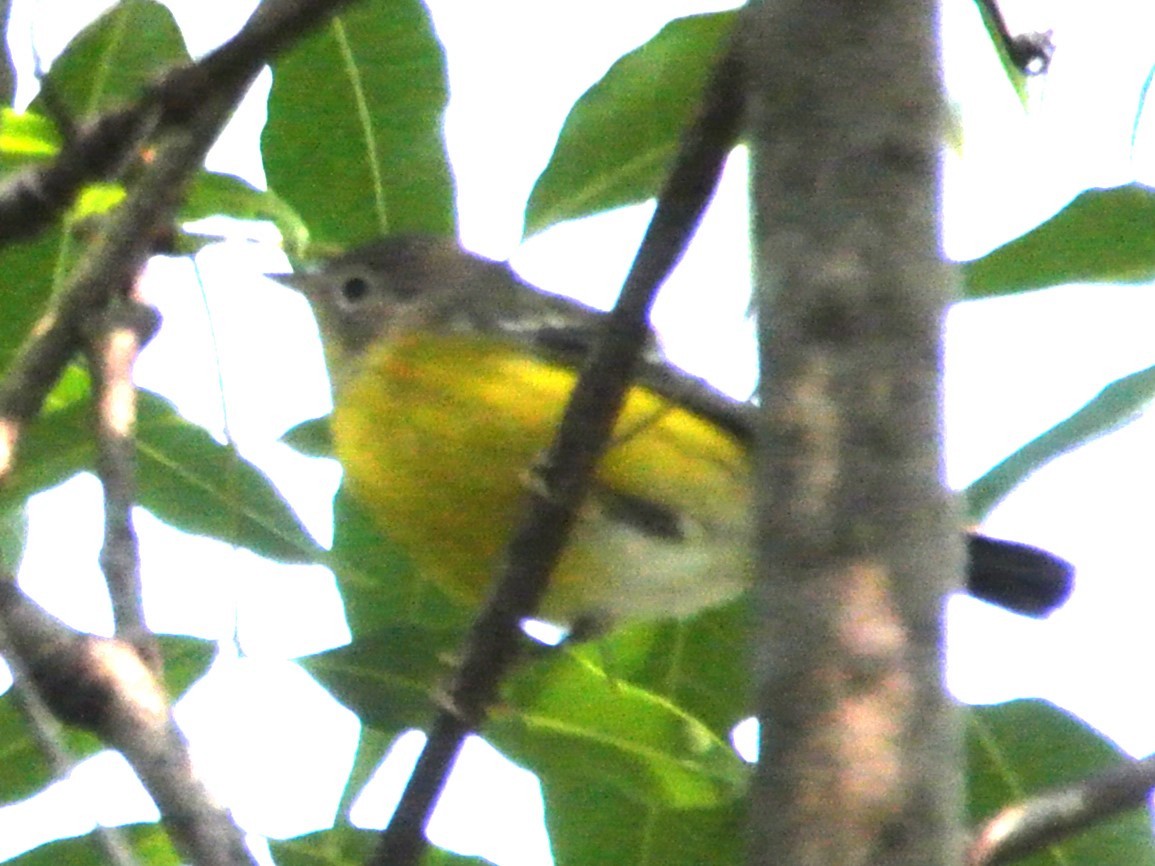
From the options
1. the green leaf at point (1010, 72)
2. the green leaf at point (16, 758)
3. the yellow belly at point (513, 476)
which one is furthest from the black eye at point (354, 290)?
the green leaf at point (1010, 72)

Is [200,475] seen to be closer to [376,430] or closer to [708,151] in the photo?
[376,430]

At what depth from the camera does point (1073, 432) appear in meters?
2.04

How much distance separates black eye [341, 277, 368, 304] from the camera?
4555mm

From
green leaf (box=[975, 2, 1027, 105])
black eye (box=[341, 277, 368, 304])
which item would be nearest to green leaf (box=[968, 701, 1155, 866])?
green leaf (box=[975, 2, 1027, 105])

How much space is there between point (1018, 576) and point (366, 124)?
1.68 meters

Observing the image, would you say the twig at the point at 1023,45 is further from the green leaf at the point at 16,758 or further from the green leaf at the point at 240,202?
the green leaf at the point at 16,758

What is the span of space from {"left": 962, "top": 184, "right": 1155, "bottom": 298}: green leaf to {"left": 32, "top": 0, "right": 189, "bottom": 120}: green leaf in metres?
1.33

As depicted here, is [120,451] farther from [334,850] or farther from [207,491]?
[334,850]

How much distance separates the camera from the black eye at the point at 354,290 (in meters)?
4.55

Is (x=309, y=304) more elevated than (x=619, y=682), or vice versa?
(x=309, y=304)

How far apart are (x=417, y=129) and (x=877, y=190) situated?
130 centimetres

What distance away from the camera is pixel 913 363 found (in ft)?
4.95

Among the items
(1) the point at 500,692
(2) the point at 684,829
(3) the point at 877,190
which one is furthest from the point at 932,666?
(1) the point at 500,692

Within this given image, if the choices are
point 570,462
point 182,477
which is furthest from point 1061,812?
point 182,477
